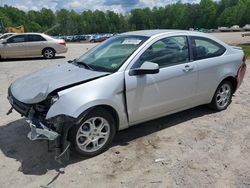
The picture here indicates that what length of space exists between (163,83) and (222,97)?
1.84 metres

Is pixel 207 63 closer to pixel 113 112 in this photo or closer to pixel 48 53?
pixel 113 112

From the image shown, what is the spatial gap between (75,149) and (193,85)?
7.73ft

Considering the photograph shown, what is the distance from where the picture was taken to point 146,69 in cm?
504

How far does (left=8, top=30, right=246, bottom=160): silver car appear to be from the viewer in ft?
14.8

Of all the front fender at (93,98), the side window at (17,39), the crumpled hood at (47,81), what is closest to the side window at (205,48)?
the front fender at (93,98)

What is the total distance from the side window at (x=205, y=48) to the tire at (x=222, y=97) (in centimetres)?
61

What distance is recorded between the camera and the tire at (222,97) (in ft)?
21.6

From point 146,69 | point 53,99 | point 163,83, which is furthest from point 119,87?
point 53,99

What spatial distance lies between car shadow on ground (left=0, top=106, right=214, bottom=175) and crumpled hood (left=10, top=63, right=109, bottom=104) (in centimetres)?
77

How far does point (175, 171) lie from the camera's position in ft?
14.5

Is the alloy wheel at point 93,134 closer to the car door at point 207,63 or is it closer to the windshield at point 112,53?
the windshield at point 112,53

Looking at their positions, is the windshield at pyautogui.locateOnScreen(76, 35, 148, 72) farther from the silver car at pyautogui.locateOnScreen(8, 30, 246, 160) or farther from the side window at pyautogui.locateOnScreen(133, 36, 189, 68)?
the side window at pyautogui.locateOnScreen(133, 36, 189, 68)

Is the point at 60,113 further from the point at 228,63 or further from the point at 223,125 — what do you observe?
the point at 228,63

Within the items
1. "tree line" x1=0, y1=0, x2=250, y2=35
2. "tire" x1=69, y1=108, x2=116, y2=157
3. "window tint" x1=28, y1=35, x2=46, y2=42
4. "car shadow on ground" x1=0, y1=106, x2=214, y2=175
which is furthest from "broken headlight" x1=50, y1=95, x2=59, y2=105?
"tree line" x1=0, y1=0, x2=250, y2=35
